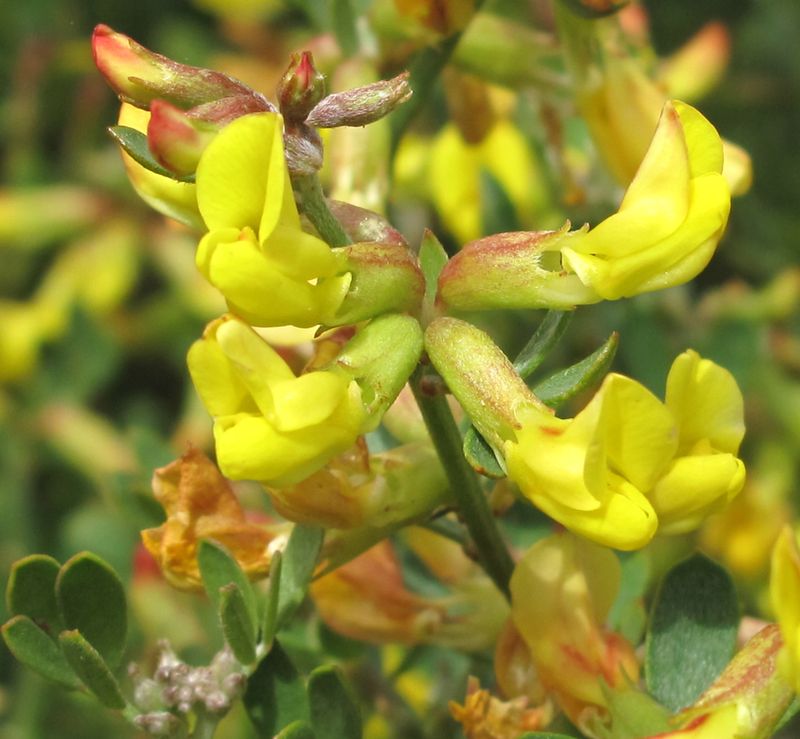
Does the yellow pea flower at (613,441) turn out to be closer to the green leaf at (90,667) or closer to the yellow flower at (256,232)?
the yellow flower at (256,232)

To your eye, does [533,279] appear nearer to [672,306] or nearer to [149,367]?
[672,306]

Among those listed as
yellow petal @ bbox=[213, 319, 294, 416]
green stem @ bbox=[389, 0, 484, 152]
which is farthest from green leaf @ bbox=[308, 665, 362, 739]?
green stem @ bbox=[389, 0, 484, 152]

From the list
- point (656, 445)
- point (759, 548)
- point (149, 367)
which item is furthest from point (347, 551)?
point (149, 367)

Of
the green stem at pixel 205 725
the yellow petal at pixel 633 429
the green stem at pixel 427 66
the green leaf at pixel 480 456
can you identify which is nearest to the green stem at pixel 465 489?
the green leaf at pixel 480 456

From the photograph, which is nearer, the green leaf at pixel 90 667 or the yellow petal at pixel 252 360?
the yellow petal at pixel 252 360

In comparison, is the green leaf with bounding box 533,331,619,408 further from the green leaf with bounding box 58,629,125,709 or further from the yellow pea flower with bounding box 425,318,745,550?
the green leaf with bounding box 58,629,125,709

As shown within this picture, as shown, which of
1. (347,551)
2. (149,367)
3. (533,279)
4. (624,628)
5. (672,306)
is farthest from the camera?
(149,367)

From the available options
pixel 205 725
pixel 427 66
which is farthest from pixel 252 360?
pixel 427 66
